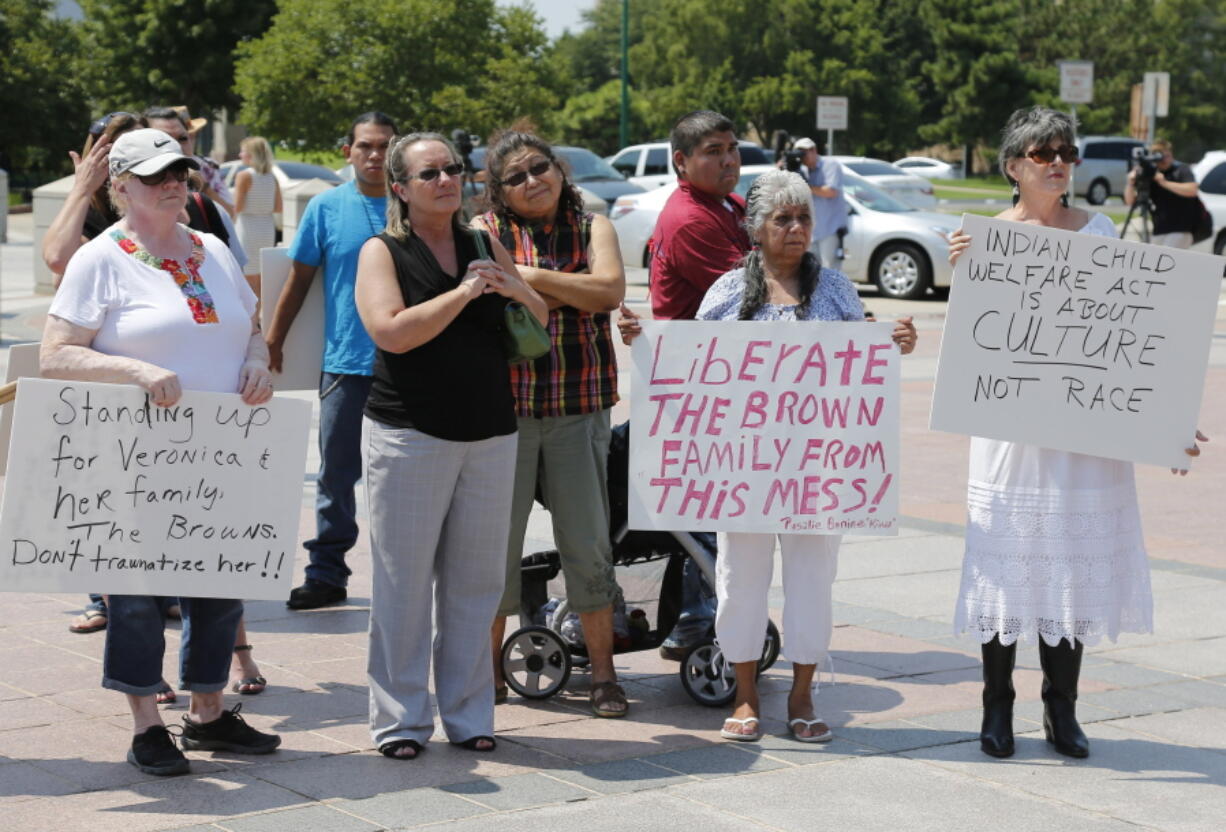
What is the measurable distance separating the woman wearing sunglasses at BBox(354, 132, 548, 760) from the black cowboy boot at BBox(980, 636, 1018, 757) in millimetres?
1506

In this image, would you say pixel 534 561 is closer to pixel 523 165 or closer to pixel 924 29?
pixel 523 165

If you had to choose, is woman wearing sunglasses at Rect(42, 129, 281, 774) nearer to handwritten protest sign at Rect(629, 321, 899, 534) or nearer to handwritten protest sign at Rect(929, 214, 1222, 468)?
handwritten protest sign at Rect(629, 321, 899, 534)

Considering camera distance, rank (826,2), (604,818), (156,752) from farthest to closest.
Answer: (826,2), (156,752), (604,818)

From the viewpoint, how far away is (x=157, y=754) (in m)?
4.92

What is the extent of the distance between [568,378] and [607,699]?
1.05 meters

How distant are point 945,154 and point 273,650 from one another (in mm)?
88643

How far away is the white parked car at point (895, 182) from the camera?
103 ft

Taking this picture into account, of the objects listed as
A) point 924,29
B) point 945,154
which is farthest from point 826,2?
point 945,154

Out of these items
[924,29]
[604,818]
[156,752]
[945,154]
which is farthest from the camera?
[945,154]

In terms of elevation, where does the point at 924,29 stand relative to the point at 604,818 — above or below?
above

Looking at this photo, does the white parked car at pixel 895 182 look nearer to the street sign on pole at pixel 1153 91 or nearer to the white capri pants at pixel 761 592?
the street sign on pole at pixel 1153 91

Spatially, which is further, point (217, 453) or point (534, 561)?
point (534, 561)

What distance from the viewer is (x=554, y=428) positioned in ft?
18.3

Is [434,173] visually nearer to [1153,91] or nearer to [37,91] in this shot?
[1153,91]
